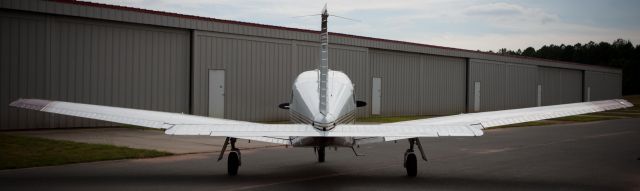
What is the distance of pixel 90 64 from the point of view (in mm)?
23141

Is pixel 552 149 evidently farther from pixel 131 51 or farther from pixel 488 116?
pixel 131 51

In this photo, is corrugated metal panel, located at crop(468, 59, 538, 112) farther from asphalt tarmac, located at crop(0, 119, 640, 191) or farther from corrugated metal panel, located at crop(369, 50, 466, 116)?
asphalt tarmac, located at crop(0, 119, 640, 191)

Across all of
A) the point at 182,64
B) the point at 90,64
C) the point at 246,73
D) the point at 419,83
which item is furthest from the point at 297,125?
the point at 419,83

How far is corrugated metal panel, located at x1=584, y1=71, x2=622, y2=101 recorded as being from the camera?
6594cm

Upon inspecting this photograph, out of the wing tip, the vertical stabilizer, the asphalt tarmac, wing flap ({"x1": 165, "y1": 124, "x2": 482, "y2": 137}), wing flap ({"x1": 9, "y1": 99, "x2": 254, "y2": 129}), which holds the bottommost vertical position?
the asphalt tarmac

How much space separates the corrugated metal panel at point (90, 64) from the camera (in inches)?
830

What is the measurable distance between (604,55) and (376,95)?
142 metres

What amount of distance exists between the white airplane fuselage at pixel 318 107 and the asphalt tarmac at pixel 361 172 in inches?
31.2

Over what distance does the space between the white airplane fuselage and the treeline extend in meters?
135

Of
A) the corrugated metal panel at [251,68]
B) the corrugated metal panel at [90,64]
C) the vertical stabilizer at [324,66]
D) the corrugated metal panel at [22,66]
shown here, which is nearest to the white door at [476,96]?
the corrugated metal panel at [251,68]

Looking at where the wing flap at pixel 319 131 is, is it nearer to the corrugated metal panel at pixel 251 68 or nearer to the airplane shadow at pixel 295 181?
the airplane shadow at pixel 295 181

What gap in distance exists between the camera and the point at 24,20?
69.3 ft

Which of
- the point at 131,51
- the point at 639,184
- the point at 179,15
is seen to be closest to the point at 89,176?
the point at 639,184

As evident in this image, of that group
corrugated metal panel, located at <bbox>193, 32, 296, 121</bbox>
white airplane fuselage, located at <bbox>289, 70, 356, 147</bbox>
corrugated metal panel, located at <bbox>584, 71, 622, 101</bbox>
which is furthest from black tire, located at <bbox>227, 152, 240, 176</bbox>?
corrugated metal panel, located at <bbox>584, 71, 622, 101</bbox>
